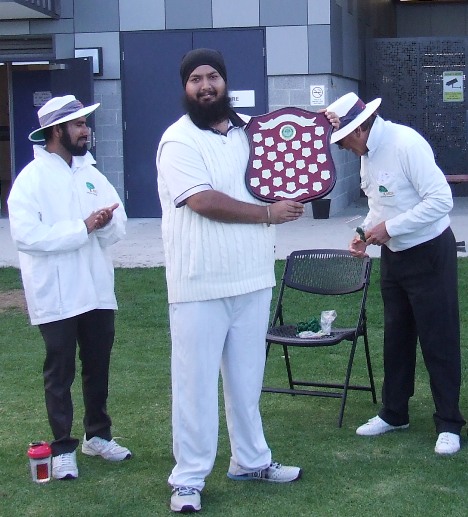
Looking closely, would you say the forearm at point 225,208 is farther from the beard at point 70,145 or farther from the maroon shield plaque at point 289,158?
the beard at point 70,145

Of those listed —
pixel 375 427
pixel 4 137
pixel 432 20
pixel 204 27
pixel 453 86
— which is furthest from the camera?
pixel 432 20

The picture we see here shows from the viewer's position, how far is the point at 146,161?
14398 millimetres

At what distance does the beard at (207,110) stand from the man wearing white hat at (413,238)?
0.72 metres

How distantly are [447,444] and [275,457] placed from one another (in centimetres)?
84

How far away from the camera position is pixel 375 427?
5492 mm

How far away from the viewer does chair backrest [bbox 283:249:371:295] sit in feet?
20.9

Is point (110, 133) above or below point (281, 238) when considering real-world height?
above

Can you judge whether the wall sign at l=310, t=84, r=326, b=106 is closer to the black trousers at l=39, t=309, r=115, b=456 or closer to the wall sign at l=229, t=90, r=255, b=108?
the wall sign at l=229, t=90, r=255, b=108

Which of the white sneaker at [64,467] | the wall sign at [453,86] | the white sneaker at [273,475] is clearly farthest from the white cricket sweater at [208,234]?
the wall sign at [453,86]

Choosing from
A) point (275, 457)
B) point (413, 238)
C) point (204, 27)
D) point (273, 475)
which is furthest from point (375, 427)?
point (204, 27)

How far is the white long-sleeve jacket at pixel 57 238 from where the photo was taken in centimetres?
478

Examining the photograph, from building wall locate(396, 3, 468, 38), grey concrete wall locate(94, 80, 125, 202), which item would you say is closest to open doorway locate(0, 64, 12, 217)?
grey concrete wall locate(94, 80, 125, 202)

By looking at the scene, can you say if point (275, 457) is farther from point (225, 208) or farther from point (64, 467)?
point (225, 208)

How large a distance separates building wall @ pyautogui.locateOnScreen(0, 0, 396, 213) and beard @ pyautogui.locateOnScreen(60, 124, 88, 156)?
29.9 ft
